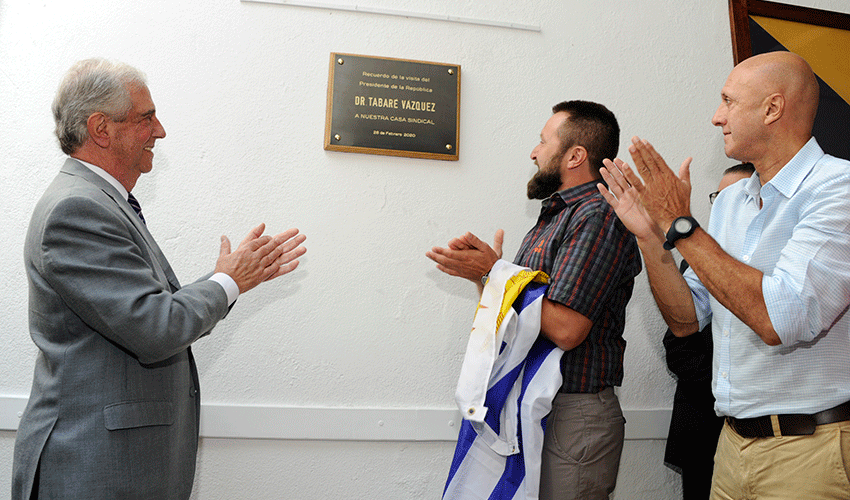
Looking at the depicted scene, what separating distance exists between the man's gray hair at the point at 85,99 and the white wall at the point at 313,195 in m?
0.71

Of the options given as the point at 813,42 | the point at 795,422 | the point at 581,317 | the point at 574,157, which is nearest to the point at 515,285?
the point at 581,317

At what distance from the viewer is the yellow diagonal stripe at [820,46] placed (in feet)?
8.49

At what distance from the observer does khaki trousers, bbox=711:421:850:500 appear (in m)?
1.24

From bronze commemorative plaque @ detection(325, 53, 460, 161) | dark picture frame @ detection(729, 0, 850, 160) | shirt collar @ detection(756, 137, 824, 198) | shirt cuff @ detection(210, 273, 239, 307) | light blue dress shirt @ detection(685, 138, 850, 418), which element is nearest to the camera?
light blue dress shirt @ detection(685, 138, 850, 418)

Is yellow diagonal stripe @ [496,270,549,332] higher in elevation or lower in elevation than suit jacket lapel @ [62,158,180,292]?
lower

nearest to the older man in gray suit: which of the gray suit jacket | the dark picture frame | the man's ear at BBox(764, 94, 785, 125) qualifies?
the gray suit jacket

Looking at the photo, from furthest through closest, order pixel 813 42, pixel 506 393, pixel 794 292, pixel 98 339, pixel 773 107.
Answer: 1. pixel 813 42
2. pixel 506 393
3. pixel 773 107
4. pixel 98 339
5. pixel 794 292

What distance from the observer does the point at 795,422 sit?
1.30 m

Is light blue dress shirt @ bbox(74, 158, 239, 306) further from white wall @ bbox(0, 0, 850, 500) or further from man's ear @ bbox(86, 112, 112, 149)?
white wall @ bbox(0, 0, 850, 500)

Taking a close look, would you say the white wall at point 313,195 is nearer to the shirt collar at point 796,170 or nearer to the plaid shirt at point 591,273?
the plaid shirt at point 591,273

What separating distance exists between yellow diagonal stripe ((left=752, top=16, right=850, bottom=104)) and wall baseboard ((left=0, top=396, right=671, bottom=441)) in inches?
82.9

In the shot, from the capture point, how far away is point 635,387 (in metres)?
2.37

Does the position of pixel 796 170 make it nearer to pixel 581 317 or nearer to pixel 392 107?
pixel 581 317

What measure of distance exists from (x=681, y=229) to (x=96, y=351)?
4.26 ft
